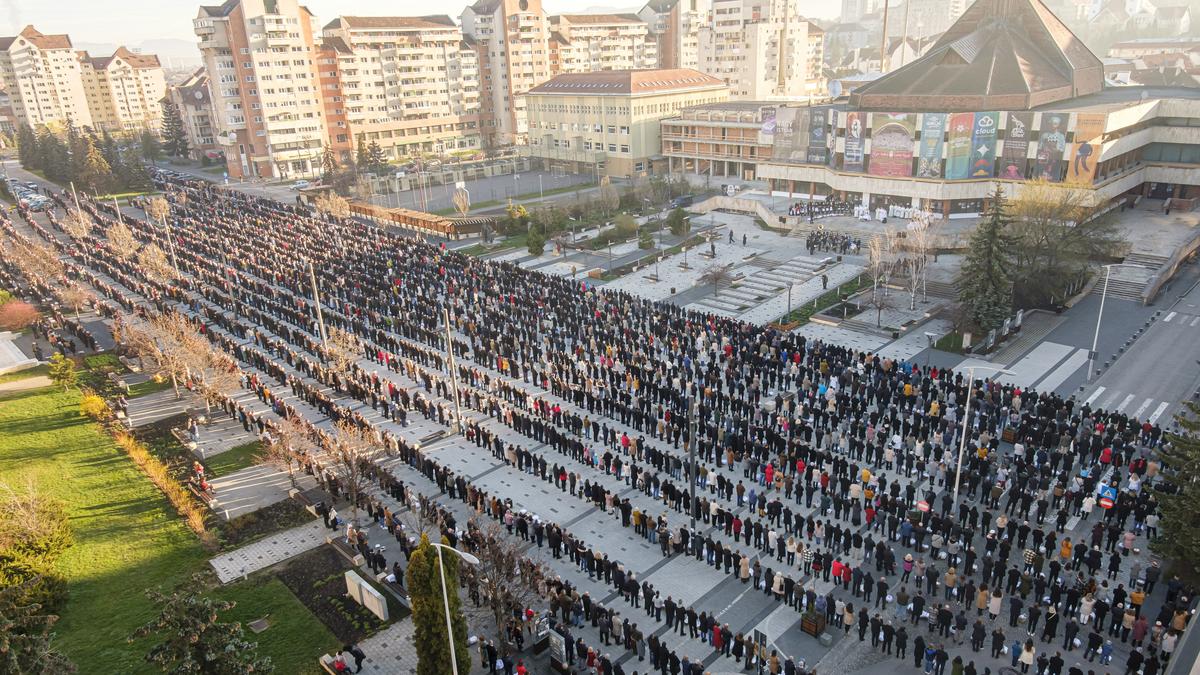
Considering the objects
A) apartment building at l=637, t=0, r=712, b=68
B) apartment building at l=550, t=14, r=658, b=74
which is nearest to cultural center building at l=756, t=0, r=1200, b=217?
apartment building at l=550, t=14, r=658, b=74

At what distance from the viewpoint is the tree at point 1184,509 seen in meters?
14.2

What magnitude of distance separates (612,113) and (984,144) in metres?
35.4

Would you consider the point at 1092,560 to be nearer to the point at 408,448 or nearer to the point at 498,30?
the point at 408,448

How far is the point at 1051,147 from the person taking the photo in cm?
4397

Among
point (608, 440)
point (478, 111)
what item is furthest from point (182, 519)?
point (478, 111)

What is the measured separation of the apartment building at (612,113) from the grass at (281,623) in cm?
5896

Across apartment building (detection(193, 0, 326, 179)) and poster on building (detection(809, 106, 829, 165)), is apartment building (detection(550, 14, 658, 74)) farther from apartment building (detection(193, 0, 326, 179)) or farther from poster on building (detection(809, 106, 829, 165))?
poster on building (detection(809, 106, 829, 165))

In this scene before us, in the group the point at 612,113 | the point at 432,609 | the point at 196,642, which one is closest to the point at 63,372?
the point at 196,642

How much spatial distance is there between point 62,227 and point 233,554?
163ft

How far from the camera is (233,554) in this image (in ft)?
59.4

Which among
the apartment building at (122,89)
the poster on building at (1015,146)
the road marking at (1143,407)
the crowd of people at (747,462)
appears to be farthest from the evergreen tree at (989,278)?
the apartment building at (122,89)

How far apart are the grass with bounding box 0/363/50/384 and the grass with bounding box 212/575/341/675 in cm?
2016

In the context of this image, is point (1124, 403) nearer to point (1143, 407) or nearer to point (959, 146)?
point (1143, 407)

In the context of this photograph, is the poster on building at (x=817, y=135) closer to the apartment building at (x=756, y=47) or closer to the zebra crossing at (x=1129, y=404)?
the zebra crossing at (x=1129, y=404)
